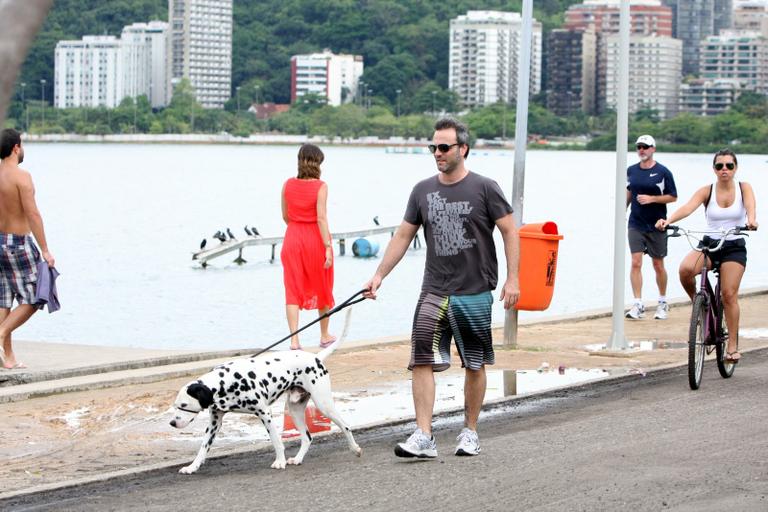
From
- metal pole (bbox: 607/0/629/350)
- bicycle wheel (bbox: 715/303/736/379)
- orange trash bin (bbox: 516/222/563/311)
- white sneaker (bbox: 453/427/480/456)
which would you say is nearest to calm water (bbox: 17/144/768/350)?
metal pole (bbox: 607/0/629/350)

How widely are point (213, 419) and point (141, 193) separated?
9555 cm

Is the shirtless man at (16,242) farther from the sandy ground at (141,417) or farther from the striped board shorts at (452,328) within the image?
the striped board shorts at (452,328)

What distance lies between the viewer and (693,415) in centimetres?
1021

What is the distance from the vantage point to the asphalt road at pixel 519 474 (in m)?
7.50

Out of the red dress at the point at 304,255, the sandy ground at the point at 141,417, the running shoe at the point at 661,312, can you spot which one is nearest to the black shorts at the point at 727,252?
the sandy ground at the point at 141,417

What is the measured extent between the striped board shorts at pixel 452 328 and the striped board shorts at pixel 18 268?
4372 mm

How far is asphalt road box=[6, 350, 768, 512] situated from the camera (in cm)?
750

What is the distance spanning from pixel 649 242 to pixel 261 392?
31.5 ft

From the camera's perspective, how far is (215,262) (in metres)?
46.1

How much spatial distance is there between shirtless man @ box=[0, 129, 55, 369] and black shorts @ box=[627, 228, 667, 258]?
7.26 meters

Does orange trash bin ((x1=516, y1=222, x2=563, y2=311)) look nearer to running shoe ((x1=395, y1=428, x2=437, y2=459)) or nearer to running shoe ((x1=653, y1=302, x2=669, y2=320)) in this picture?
running shoe ((x1=653, y1=302, x2=669, y2=320))

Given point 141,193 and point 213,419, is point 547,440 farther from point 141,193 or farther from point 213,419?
point 141,193

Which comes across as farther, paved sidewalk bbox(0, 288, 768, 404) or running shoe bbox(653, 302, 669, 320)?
running shoe bbox(653, 302, 669, 320)

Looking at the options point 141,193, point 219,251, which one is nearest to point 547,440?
point 219,251
